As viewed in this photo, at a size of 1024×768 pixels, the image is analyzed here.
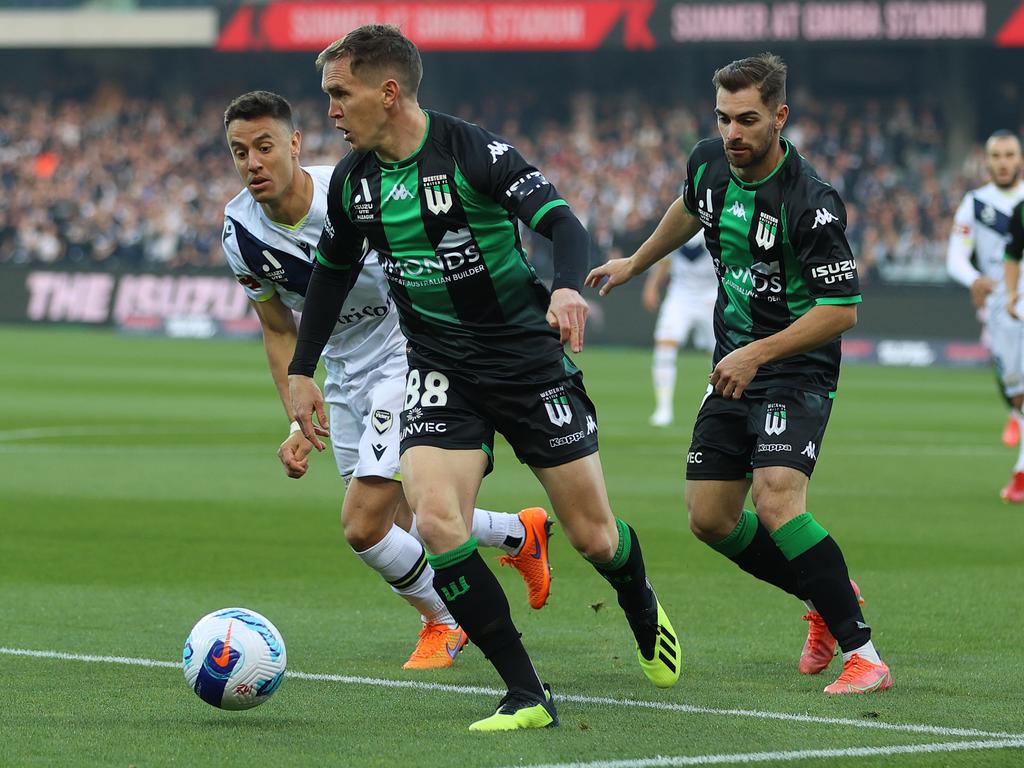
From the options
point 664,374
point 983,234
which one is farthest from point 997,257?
point 664,374

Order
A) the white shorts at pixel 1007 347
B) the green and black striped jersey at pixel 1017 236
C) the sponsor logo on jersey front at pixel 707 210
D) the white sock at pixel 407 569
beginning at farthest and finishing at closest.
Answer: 1. the white shorts at pixel 1007 347
2. the green and black striped jersey at pixel 1017 236
3. the white sock at pixel 407 569
4. the sponsor logo on jersey front at pixel 707 210

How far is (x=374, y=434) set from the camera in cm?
704

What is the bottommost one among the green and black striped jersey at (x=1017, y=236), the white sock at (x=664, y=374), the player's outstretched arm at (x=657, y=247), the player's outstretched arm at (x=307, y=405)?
the white sock at (x=664, y=374)

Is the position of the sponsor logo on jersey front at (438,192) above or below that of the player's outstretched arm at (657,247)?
above

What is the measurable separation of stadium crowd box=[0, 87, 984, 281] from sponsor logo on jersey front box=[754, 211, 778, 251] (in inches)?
1036

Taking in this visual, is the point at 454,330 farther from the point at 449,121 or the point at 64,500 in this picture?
the point at 64,500

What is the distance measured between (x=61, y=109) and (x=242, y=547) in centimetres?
3928

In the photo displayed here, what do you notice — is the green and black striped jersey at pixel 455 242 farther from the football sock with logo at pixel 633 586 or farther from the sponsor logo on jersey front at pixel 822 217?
the sponsor logo on jersey front at pixel 822 217

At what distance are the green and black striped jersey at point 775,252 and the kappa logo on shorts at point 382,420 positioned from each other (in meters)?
1.28

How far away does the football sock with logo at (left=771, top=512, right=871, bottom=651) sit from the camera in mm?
6609

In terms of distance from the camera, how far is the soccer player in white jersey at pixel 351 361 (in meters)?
7.00

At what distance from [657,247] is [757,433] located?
867 mm

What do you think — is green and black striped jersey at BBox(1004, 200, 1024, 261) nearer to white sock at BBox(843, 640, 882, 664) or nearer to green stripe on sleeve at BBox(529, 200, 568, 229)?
white sock at BBox(843, 640, 882, 664)

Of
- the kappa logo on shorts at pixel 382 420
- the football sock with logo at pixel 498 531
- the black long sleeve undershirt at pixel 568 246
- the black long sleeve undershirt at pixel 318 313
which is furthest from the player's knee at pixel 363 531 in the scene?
the black long sleeve undershirt at pixel 568 246
